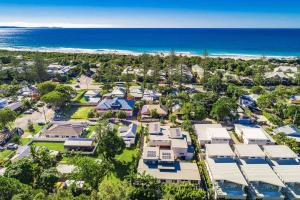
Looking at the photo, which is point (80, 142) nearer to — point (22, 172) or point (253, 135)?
point (22, 172)

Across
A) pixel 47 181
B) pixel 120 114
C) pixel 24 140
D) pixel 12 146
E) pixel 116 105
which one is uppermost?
pixel 116 105

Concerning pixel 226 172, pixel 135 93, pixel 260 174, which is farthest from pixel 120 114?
pixel 260 174

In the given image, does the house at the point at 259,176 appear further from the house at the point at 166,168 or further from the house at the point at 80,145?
the house at the point at 80,145

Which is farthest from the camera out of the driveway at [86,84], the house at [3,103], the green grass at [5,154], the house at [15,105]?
the driveway at [86,84]

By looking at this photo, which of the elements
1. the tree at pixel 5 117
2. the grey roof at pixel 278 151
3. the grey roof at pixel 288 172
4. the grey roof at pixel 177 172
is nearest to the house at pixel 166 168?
the grey roof at pixel 177 172

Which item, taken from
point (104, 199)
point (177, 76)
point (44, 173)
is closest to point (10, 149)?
point (44, 173)

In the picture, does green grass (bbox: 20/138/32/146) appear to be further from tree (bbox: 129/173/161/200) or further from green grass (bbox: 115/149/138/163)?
tree (bbox: 129/173/161/200)
